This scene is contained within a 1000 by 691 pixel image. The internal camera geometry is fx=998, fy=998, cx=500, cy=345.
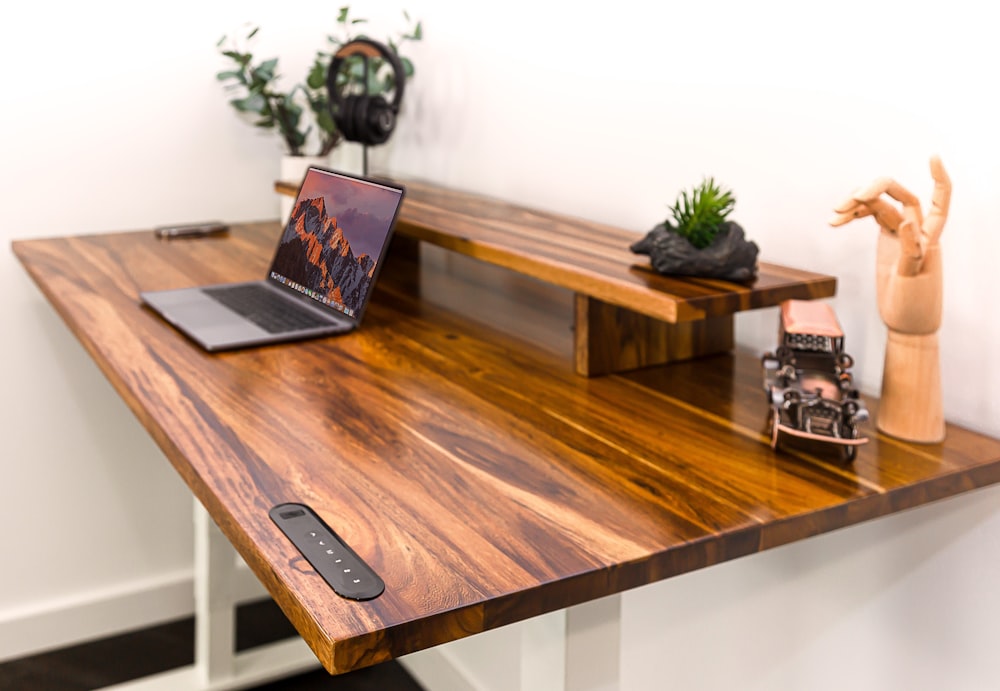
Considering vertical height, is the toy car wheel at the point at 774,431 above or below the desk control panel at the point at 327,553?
above

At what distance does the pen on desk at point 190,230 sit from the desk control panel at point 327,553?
1299mm

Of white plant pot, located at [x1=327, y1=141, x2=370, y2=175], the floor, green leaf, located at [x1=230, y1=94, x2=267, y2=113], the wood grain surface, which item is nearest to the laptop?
the wood grain surface

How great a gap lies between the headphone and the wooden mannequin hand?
109 cm

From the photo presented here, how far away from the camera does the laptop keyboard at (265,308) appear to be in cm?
138

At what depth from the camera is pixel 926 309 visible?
94cm

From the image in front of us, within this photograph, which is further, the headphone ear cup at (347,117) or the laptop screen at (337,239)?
the headphone ear cup at (347,117)

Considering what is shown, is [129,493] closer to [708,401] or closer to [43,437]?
[43,437]

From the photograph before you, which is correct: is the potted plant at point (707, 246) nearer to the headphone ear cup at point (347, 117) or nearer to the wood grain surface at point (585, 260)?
the wood grain surface at point (585, 260)

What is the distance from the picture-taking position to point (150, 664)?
2131mm

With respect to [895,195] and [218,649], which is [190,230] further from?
[895,195]

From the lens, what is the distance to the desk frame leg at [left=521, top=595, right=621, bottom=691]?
91 cm

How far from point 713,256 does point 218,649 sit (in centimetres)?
135

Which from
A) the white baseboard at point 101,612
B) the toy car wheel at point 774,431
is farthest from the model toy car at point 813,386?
the white baseboard at point 101,612

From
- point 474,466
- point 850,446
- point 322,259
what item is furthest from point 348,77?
point 850,446
